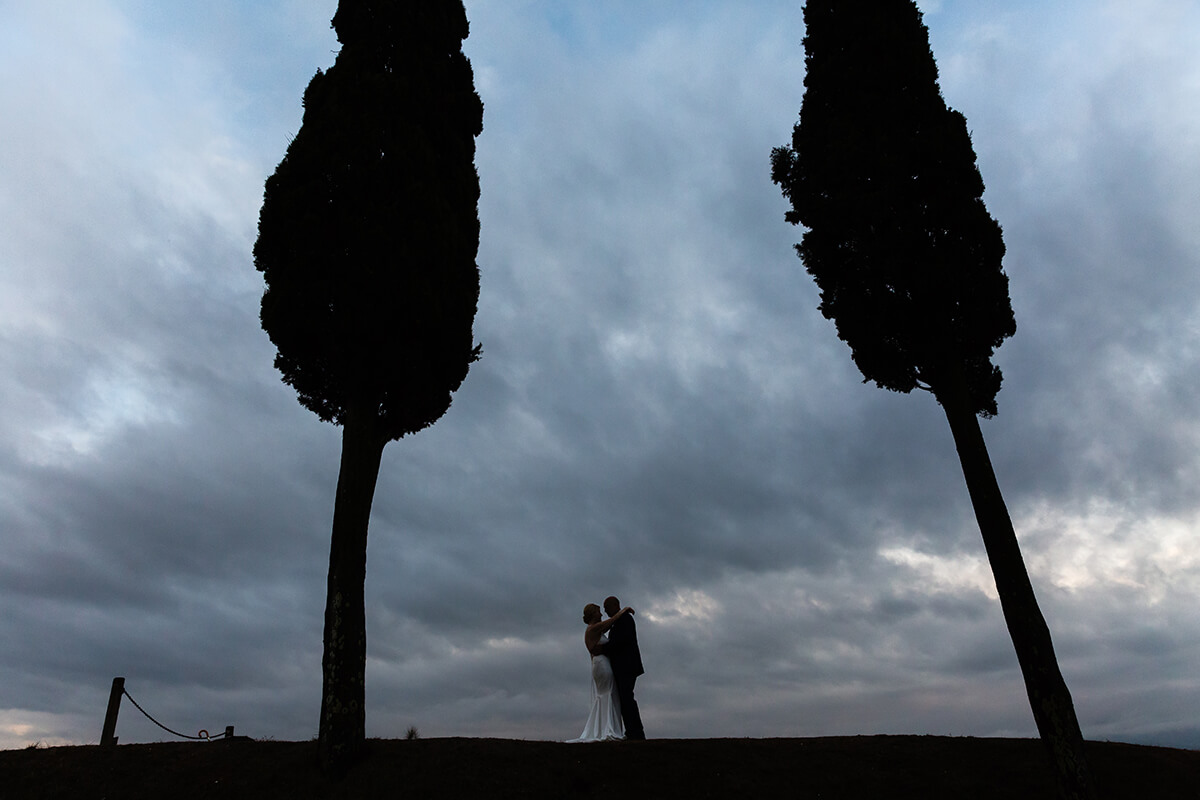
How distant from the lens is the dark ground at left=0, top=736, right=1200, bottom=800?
Answer: 1148cm

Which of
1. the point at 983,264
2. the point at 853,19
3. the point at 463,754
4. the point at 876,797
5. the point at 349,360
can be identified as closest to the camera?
the point at 876,797

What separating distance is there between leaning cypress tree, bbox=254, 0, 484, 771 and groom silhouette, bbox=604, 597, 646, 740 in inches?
190

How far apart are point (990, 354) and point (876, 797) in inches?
345

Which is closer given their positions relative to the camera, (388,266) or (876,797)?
(876,797)

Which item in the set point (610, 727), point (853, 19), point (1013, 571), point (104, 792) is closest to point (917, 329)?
point (1013, 571)

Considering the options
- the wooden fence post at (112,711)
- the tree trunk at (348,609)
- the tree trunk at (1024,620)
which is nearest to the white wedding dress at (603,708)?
the tree trunk at (348,609)

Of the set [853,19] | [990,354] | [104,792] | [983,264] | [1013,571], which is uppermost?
[853,19]

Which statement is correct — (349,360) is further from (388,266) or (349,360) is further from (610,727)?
(610,727)

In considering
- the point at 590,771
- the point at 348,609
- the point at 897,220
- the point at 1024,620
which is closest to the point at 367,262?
the point at 348,609

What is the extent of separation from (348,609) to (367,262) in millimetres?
6334

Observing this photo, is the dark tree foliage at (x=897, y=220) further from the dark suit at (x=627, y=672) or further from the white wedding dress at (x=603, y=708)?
the white wedding dress at (x=603, y=708)

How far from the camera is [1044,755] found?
1308cm

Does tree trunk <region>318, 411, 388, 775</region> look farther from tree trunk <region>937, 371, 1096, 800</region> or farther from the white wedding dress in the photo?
tree trunk <region>937, 371, 1096, 800</region>

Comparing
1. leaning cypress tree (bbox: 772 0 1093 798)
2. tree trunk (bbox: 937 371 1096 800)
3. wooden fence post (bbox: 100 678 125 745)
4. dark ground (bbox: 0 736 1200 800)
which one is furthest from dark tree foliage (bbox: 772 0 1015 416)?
wooden fence post (bbox: 100 678 125 745)
